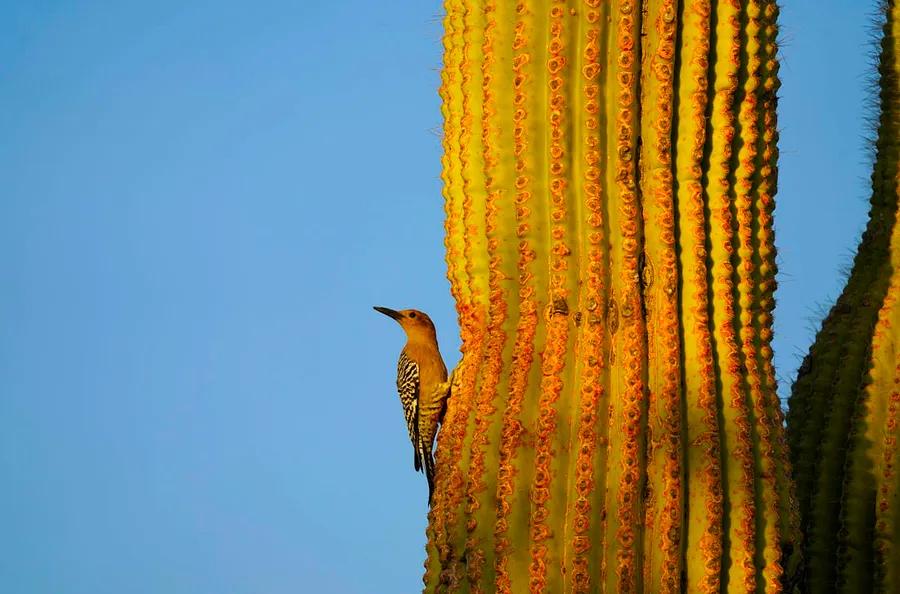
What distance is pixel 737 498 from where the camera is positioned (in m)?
3.68

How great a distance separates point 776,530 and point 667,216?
87 centimetres

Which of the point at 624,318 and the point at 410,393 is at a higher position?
the point at 410,393

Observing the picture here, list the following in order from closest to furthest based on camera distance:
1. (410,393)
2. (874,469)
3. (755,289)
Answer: (755,289)
(874,469)
(410,393)

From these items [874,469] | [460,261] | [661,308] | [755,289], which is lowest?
[874,469]

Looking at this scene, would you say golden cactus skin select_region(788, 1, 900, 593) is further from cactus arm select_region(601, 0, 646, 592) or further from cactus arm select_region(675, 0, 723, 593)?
cactus arm select_region(601, 0, 646, 592)

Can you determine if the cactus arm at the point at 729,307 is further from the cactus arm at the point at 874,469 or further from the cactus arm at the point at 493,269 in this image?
the cactus arm at the point at 874,469

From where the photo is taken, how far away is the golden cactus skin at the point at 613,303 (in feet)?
12.0

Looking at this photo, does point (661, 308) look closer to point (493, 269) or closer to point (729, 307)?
point (729, 307)

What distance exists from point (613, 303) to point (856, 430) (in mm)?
1323

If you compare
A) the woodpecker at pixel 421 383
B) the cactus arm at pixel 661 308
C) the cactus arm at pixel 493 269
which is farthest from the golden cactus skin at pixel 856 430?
the woodpecker at pixel 421 383

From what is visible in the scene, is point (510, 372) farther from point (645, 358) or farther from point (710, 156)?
point (710, 156)

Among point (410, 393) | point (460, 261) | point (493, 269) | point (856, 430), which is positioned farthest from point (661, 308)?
point (410, 393)

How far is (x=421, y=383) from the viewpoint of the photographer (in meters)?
7.12

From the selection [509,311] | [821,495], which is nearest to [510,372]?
[509,311]
